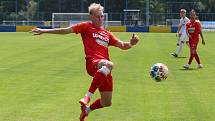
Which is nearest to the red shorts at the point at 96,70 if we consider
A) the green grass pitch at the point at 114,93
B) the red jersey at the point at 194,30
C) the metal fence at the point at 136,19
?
the green grass pitch at the point at 114,93

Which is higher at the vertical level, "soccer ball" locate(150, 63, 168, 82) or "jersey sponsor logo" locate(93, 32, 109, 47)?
"jersey sponsor logo" locate(93, 32, 109, 47)

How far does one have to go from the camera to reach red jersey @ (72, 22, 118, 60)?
392 inches

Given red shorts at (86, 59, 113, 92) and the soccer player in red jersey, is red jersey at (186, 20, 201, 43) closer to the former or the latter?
the soccer player in red jersey

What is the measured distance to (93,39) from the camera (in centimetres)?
1001

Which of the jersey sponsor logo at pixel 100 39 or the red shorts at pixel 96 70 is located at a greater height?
the jersey sponsor logo at pixel 100 39

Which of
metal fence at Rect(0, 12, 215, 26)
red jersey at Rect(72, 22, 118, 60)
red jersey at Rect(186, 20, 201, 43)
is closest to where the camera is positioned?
red jersey at Rect(72, 22, 118, 60)

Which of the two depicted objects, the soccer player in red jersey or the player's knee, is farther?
the soccer player in red jersey

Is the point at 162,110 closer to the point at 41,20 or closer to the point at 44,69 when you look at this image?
the point at 44,69

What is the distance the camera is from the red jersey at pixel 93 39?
32.6ft

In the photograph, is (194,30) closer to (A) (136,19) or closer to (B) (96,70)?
(B) (96,70)

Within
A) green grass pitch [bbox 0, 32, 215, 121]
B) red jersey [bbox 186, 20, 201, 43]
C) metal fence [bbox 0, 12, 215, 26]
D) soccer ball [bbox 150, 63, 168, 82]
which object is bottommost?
green grass pitch [bbox 0, 32, 215, 121]

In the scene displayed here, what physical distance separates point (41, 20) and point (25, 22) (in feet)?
14.2

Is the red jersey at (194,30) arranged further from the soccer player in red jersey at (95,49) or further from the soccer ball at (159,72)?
the soccer player in red jersey at (95,49)

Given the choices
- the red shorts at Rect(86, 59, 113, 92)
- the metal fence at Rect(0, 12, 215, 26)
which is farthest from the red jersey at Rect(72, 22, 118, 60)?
the metal fence at Rect(0, 12, 215, 26)
